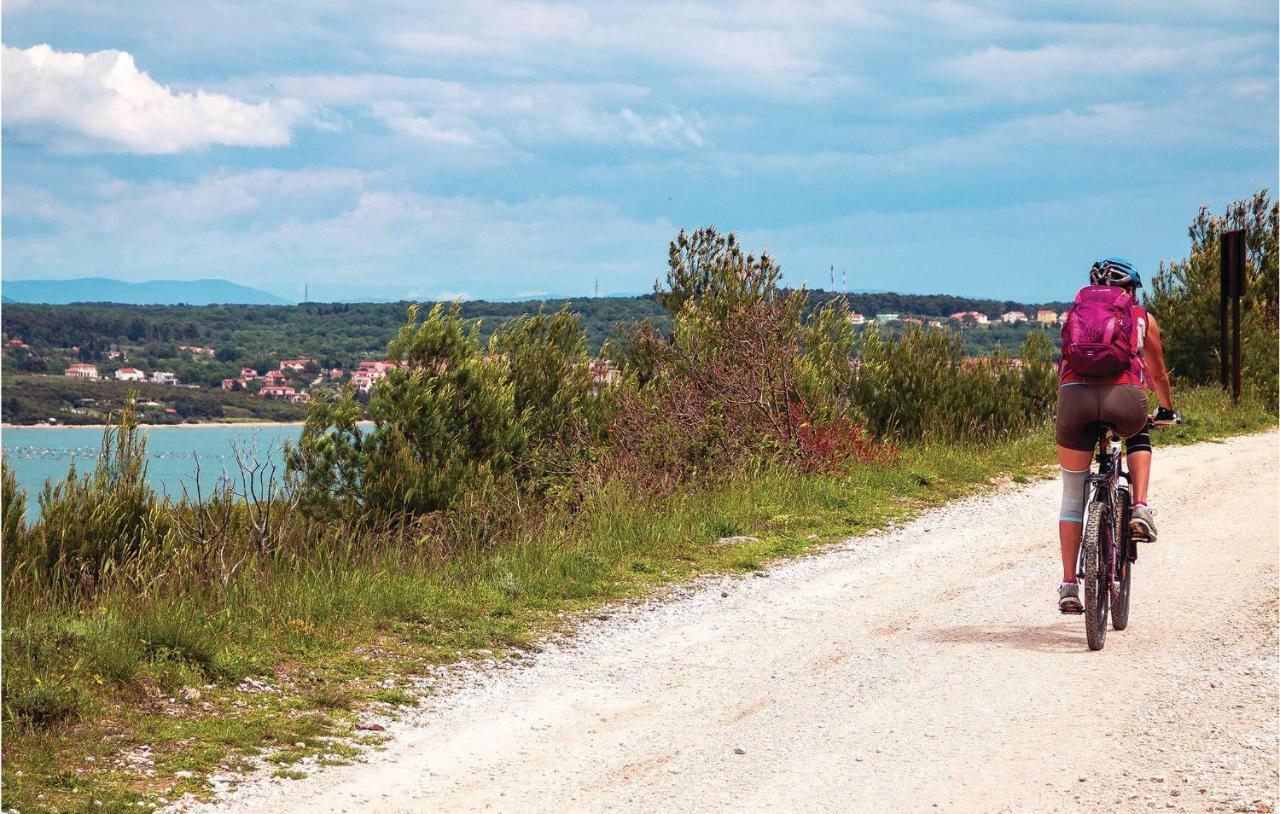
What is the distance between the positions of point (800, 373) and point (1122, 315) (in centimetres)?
945

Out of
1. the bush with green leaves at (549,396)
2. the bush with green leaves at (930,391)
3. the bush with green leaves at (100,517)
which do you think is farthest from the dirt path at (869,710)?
the bush with green leaves at (930,391)

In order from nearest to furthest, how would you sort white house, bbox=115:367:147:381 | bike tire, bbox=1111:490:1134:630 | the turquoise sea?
bike tire, bbox=1111:490:1134:630 → the turquoise sea → white house, bbox=115:367:147:381

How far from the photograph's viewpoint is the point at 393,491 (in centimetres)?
1249

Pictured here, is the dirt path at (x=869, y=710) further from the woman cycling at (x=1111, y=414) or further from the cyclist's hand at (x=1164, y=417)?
the cyclist's hand at (x=1164, y=417)

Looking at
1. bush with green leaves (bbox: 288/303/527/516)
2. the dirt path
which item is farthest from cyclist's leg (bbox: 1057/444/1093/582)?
bush with green leaves (bbox: 288/303/527/516)

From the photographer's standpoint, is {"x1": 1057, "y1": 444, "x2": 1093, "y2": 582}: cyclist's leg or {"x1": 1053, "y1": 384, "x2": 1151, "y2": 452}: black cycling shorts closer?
{"x1": 1053, "y1": 384, "x2": 1151, "y2": 452}: black cycling shorts

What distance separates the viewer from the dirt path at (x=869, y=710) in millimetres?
4672

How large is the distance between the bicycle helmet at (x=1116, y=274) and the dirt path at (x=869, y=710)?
214 centimetres

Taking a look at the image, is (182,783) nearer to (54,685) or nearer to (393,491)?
(54,685)

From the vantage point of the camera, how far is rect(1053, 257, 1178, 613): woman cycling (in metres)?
6.51

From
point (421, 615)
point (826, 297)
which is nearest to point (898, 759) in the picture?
point (421, 615)

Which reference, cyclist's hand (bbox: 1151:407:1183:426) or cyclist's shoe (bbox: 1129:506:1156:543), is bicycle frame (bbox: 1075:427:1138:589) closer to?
cyclist's shoe (bbox: 1129:506:1156:543)

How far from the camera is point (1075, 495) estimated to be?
6863 mm

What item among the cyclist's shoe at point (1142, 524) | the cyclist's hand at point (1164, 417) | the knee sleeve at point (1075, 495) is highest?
the cyclist's hand at point (1164, 417)
